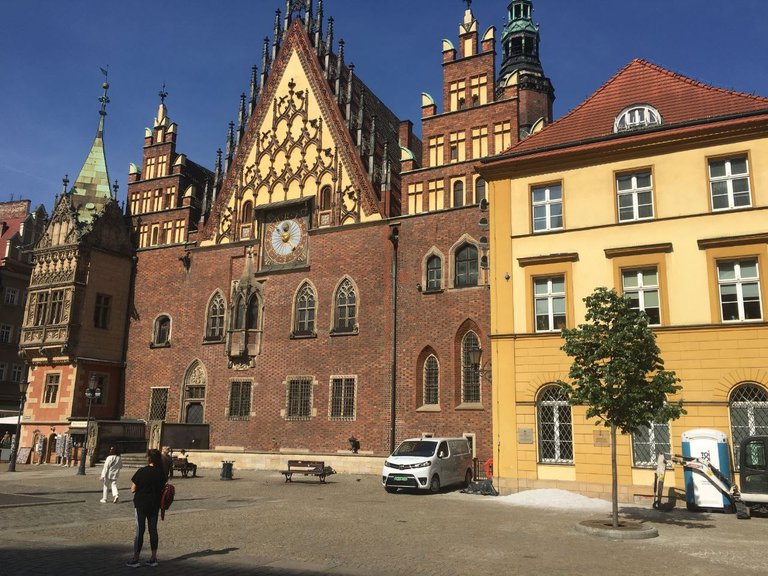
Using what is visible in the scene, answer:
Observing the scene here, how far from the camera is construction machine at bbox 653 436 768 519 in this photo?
16.0 m

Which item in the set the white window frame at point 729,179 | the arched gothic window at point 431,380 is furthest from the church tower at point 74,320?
the white window frame at point 729,179

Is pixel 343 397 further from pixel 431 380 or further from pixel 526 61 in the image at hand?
pixel 526 61

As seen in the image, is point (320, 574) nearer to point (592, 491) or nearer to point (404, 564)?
point (404, 564)

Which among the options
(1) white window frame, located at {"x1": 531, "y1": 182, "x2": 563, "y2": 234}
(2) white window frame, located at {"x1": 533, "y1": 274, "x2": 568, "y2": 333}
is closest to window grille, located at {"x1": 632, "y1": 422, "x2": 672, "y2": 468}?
(2) white window frame, located at {"x1": 533, "y1": 274, "x2": 568, "y2": 333}

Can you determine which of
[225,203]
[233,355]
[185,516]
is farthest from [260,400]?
[185,516]

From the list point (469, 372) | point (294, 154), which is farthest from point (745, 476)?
point (294, 154)

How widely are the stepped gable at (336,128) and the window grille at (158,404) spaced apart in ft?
28.4

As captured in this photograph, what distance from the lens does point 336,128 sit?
33.0 m

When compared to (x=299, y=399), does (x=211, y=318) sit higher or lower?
higher

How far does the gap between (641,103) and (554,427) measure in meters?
11.3

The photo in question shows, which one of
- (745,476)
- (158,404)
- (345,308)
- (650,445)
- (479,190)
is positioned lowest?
(745,476)

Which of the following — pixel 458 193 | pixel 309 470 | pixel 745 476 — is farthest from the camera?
pixel 458 193

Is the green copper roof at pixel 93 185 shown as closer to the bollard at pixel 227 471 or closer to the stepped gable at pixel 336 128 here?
the stepped gable at pixel 336 128

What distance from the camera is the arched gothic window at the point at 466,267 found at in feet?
90.4
